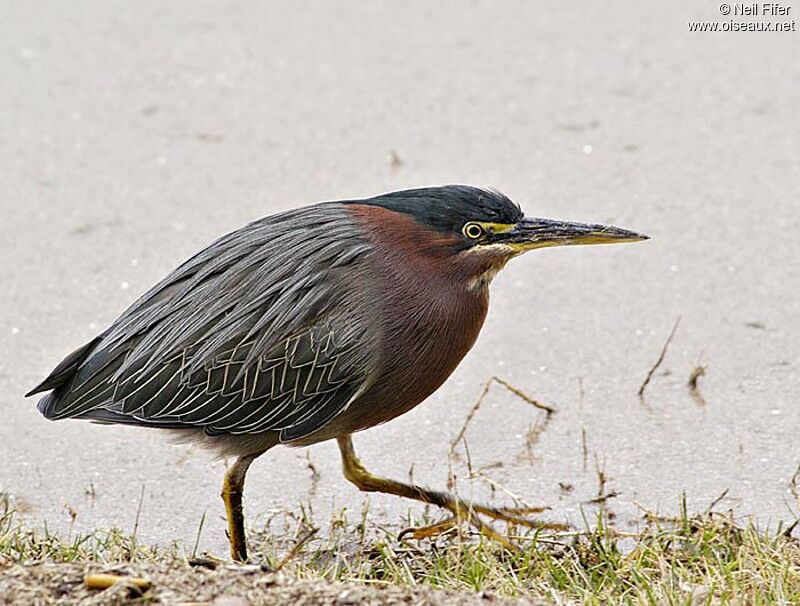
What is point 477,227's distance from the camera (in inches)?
165

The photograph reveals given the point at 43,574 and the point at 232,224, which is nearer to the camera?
the point at 43,574

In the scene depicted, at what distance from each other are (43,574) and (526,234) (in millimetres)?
1636

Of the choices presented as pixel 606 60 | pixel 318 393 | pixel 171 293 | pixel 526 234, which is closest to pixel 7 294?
→ pixel 171 293

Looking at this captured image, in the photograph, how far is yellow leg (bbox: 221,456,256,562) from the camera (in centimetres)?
436

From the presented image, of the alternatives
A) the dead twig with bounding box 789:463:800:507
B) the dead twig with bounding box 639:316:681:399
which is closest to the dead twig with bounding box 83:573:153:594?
the dead twig with bounding box 789:463:800:507

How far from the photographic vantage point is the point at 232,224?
250 inches

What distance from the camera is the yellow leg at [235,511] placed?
14.3 ft

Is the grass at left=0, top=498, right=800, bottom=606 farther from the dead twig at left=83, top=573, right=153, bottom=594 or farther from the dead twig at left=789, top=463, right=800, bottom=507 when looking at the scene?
the dead twig at left=789, top=463, right=800, bottom=507

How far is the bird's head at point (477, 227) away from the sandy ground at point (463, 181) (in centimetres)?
95

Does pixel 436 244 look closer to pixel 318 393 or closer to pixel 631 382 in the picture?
pixel 318 393

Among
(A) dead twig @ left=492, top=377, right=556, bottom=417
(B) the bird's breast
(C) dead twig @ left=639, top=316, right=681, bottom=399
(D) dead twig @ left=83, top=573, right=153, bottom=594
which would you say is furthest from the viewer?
(C) dead twig @ left=639, top=316, right=681, bottom=399

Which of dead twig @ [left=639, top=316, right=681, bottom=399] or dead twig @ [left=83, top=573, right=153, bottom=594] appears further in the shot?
dead twig @ [left=639, top=316, right=681, bottom=399]

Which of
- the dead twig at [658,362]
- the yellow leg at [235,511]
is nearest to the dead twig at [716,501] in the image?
the dead twig at [658,362]

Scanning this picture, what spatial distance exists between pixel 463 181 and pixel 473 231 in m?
2.29
